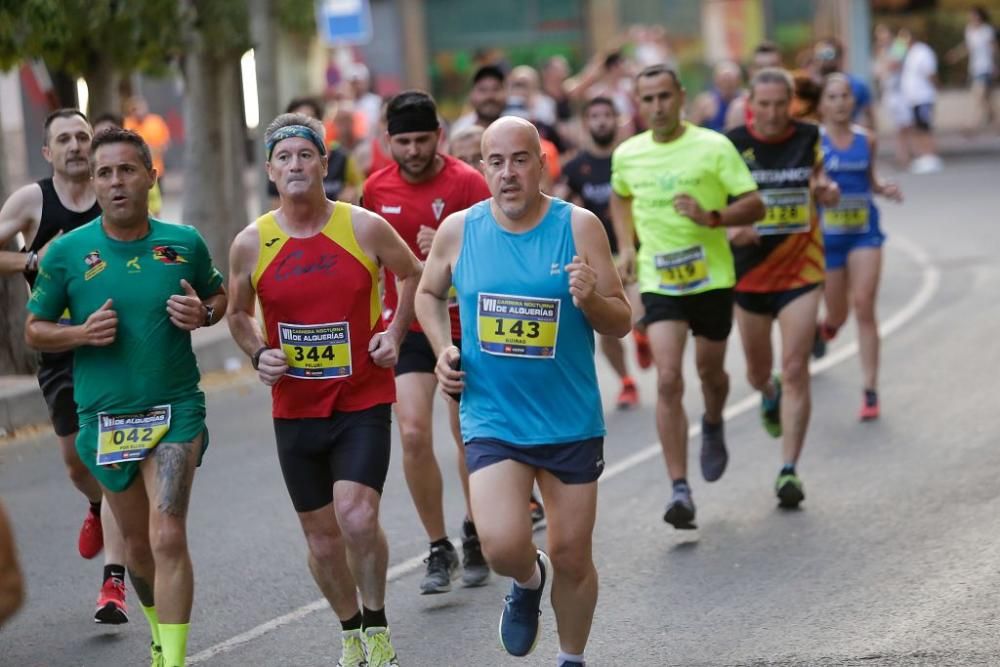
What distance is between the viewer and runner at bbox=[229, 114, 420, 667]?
6.37 m

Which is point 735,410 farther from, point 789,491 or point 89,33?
point 89,33

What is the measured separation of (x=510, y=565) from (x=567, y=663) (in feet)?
1.37

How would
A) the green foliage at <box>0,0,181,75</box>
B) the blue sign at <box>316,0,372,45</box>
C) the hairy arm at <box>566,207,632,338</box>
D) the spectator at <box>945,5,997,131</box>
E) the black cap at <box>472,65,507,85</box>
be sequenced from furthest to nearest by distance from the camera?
the spectator at <box>945,5,997,131</box> → the blue sign at <box>316,0,372,45</box> → the green foliage at <box>0,0,181,75</box> → the black cap at <box>472,65,507,85</box> → the hairy arm at <box>566,207,632,338</box>

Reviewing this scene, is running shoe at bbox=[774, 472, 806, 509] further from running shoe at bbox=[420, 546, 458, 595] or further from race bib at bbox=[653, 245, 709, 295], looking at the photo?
running shoe at bbox=[420, 546, 458, 595]

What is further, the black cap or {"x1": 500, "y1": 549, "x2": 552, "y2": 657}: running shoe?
the black cap

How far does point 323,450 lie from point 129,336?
0.80 metres

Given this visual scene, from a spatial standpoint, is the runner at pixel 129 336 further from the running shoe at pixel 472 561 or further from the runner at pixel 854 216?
the runner at pixel 854 216

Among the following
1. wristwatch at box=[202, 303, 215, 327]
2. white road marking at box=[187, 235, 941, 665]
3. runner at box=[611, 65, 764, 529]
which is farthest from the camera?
runner at box=[611, 65, 764, 529]

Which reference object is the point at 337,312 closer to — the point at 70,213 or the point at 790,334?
the point at 70,213

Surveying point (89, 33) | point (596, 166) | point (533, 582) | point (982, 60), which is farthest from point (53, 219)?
point (982, 60)

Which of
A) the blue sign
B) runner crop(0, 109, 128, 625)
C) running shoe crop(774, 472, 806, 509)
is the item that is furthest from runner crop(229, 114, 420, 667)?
the blue sign

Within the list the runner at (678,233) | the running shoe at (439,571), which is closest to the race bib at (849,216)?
the runner at (678,233)

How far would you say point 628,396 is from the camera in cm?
1239

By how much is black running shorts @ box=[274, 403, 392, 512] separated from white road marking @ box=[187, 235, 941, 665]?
981 mm
